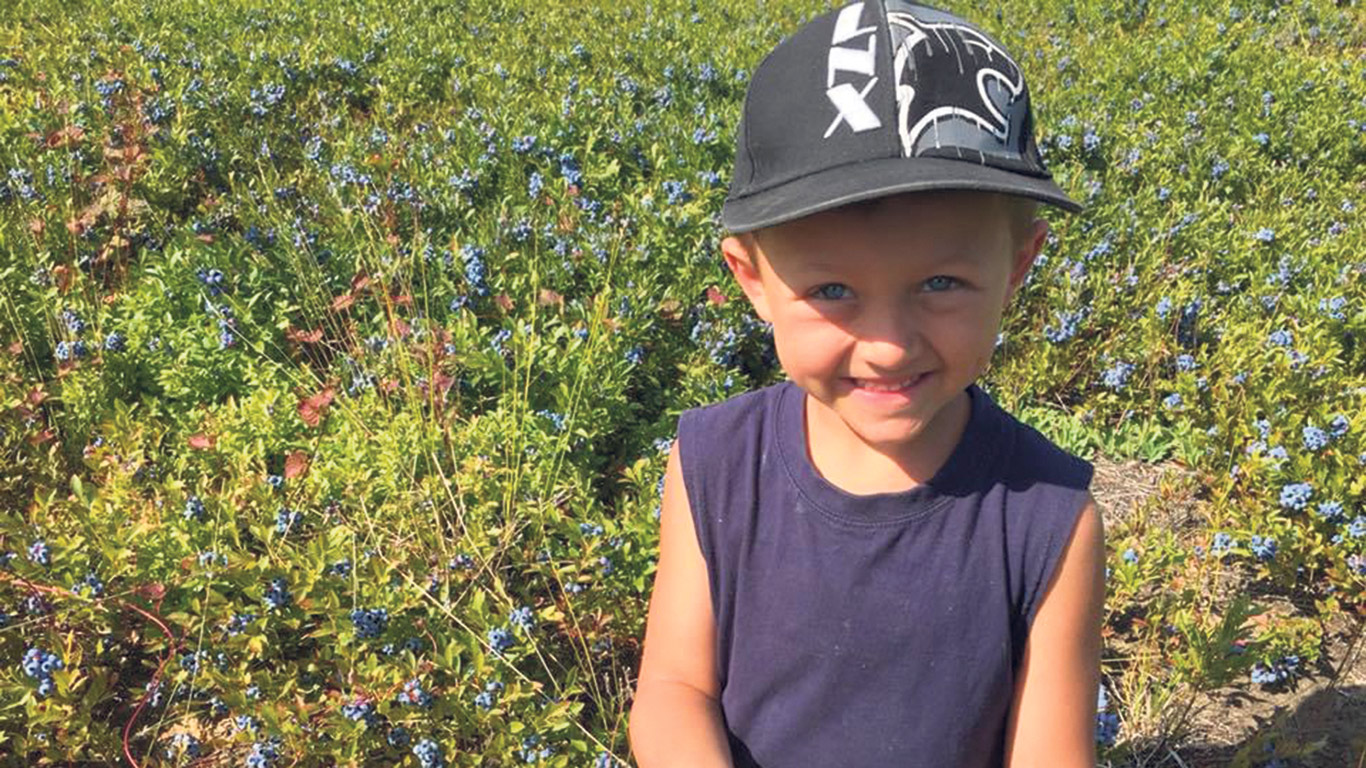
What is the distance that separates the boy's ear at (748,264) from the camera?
1638 mm

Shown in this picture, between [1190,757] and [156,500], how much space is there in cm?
289

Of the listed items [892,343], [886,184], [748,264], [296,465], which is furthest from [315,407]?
[886,184]

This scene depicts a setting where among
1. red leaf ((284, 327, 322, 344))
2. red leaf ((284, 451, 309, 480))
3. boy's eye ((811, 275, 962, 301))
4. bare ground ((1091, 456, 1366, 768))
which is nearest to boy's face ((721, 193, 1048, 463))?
boy's eye ((811, 275, 962, 301))

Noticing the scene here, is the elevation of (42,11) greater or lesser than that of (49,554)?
greater

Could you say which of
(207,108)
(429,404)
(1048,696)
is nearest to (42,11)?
(207,108)

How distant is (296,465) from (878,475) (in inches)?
82.2

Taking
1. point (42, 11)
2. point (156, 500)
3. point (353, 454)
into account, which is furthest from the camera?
point (42, 11)

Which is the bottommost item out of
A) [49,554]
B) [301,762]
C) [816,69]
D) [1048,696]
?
[301,762]

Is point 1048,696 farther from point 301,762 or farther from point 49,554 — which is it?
point 49,554

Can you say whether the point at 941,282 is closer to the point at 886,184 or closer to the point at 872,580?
the point at 886,184

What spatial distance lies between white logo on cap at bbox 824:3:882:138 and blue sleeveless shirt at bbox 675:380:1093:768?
1.90 feet

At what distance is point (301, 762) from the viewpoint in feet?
A: 8.61

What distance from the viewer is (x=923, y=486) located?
5.58 feet

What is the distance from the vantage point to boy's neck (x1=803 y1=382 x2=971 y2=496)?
5.70ft
